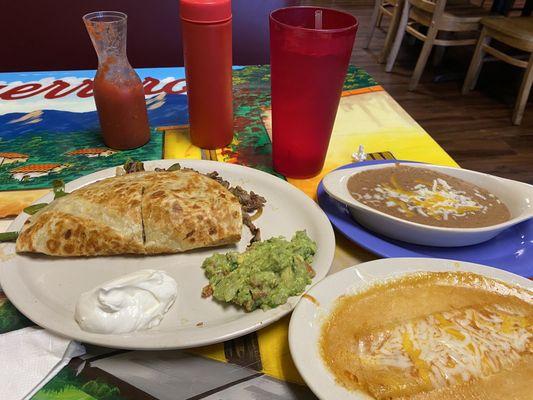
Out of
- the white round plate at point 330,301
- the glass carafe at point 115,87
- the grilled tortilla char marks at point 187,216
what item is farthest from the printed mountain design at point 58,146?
the white round plate at point 330,301

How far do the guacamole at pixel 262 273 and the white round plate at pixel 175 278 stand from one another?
0.03 meters

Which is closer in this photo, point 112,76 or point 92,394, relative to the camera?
point 92,394

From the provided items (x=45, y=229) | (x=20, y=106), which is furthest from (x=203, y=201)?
(x=20, y=106)

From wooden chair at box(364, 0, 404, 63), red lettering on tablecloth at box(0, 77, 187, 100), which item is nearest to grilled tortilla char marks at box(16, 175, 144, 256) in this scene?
red lettering on tablecloth at box(0, 77, 187, 100)

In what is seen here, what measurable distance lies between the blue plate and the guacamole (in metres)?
0.20

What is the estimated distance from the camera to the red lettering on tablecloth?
2.38m

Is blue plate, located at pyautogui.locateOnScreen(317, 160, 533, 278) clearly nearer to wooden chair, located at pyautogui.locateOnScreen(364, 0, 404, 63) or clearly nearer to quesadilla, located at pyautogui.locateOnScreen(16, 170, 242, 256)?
quesadilla, located at pyautogui.locateOnScreen(16, 170, 242, 256)

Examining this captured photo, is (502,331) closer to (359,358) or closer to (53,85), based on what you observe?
(359,358)

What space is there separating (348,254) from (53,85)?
6.66 feet

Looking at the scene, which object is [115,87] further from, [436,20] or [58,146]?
[436,20]

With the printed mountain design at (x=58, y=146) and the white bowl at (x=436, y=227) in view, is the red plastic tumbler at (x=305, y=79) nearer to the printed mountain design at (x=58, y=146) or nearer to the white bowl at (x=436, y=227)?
the white bowl at (x=436, y=227)

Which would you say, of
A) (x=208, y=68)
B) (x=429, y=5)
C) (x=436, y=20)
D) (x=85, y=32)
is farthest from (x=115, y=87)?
(x=429, y=5)

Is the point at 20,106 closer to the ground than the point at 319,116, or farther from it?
closer to the ground

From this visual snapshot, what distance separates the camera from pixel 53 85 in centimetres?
249
